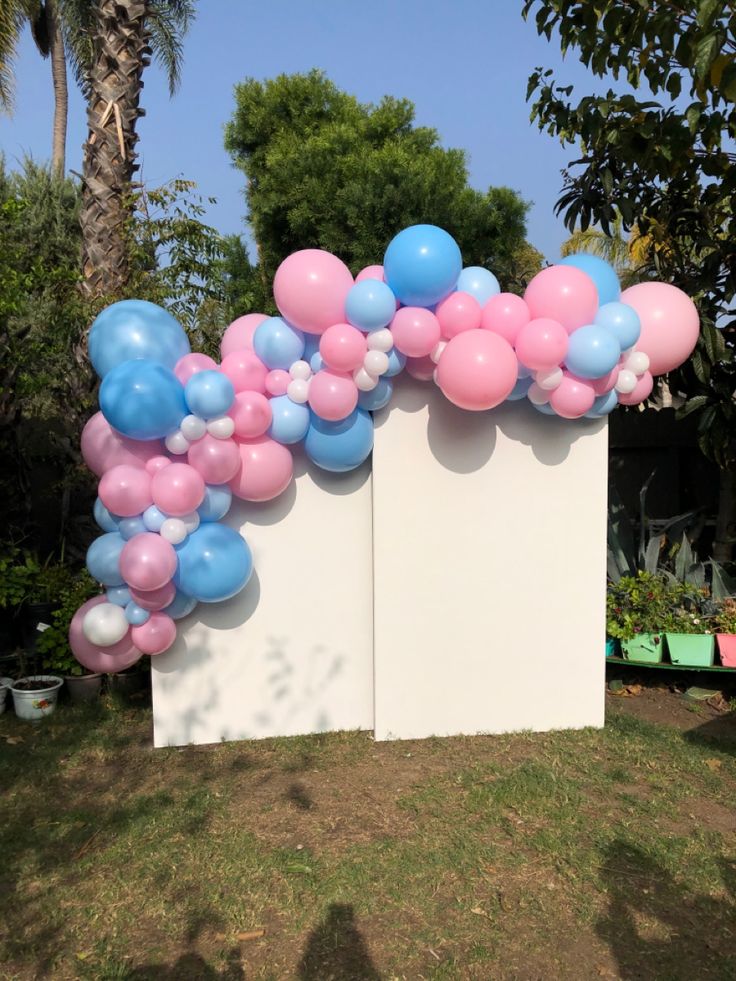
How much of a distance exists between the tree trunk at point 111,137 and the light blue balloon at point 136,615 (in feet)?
9.14

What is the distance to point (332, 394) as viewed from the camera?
3.81 meters

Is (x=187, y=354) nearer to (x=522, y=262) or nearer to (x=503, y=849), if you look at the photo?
(x=503, y=849)

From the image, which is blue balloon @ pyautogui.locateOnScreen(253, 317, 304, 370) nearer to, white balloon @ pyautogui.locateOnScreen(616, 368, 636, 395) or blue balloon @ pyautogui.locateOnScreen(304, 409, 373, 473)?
blue balloon @ pyautogui.locateOnScreen(304, 409, 373, 473)

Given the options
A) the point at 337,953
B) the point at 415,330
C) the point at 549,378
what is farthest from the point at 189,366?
the point at 337,953

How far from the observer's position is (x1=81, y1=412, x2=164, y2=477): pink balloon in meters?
3.99

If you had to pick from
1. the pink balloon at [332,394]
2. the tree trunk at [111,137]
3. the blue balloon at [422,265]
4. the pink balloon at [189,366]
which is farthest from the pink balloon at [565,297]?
the tree trunk at [111,137]

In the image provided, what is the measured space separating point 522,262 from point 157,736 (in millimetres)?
15096

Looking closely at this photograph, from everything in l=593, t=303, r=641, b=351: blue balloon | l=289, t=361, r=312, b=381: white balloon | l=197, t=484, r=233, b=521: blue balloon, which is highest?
l=593, t=303, r=641, b=351: blue balloon

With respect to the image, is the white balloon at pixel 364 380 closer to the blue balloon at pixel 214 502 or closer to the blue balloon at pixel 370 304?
the blue balloon at pixel 370 304

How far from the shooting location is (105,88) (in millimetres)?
5797

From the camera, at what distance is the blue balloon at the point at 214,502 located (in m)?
3.99

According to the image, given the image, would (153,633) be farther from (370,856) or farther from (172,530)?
(370,856)

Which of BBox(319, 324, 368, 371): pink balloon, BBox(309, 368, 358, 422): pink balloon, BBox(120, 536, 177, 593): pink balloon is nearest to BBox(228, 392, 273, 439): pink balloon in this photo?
BBox(309, 368, 358, 422): pink balloon

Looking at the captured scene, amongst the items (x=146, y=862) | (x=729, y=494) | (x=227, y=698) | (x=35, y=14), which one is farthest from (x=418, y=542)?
(x=35, y=14)
